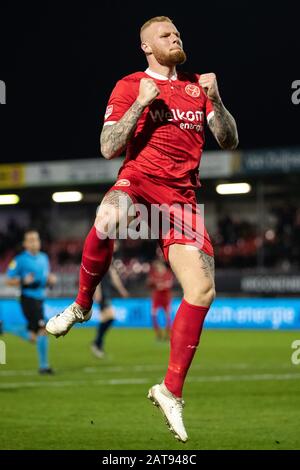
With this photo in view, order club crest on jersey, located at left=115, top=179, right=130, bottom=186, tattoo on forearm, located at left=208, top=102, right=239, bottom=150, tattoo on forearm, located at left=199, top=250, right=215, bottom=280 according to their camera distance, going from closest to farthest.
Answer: tattoo on forearm, located at left=199, top=250, right=215, bottom=280
club crest on jersey, located at left=115, top=179, right=130, bottom=186
tattoo on forearm, located at left=208, top=102, right=239, bottom=150

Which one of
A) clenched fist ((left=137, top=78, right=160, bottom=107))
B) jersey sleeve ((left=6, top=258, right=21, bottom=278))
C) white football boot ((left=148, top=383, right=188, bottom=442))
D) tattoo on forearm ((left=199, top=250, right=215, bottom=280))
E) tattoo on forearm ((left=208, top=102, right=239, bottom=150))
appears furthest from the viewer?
jersey sleeve ((left=6, top=258, right=21, bottom=278))

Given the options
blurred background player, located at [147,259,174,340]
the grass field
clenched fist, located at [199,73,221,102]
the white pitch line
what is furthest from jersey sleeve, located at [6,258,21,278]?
clenched fist, located at [199,73,221,102]

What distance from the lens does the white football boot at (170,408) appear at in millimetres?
6180

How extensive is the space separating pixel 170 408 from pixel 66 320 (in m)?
1.00

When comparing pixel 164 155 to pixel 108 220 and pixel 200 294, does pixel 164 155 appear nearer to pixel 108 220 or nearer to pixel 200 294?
pixel 108 220

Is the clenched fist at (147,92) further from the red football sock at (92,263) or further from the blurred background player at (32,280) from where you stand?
the blurred background player at (32,280)

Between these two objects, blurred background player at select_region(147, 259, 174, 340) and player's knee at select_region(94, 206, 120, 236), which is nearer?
player's knee at select_region(94, 206, 120, 236)

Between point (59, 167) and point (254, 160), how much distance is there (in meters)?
7.75

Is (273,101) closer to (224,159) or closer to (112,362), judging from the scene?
(224,159)

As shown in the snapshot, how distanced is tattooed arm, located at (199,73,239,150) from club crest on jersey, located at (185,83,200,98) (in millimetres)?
164

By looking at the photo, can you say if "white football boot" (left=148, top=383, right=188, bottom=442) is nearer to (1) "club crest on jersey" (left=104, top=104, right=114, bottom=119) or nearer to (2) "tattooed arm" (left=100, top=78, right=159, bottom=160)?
(2) "tattooed arm" (left=100, top=78, right=159, bottom=160)

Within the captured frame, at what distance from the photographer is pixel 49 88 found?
39.6m

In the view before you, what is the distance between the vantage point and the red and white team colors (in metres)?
6.63

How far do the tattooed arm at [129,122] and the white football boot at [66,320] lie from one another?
114 centimetres
